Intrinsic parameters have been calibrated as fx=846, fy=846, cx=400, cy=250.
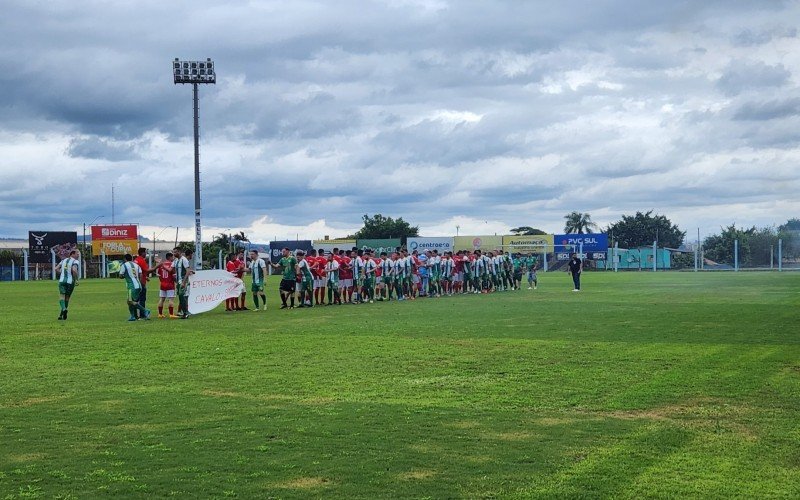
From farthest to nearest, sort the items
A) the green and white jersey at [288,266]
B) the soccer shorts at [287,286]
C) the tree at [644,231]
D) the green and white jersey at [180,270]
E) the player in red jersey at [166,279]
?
the tree at [644,231] < the soccer shorts at [287,286] < the green and white jersey at [288,266] < the green and white jersey at [180,270] < the player in red jersey at [166,279]

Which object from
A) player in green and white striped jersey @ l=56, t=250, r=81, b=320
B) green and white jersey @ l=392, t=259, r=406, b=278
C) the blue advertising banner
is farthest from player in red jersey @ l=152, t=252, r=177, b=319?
the blue advertising banner

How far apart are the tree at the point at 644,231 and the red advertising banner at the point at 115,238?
53513 millimetres

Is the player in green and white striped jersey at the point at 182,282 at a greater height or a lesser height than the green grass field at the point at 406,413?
greater

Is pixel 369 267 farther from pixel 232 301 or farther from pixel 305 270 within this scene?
pixel 232 301

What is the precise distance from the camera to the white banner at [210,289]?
23.9m

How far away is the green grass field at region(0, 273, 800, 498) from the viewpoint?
6.35m

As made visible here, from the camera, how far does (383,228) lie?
10006cm

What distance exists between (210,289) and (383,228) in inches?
2978

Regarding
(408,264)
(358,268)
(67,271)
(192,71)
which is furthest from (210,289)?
(192,71)

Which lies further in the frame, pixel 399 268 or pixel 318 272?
pixel 399 268

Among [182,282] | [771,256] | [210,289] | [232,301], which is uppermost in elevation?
[771,256]

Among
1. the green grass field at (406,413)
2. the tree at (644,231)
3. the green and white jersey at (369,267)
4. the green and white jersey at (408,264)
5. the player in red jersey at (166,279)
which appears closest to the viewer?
the green grass field at (406,413)

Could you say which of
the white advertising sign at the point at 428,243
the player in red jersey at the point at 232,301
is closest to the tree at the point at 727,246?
the white advertising sign at the point at 428,243

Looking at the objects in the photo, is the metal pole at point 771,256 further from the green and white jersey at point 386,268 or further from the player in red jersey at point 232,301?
the player in red jersey at point 232,301
